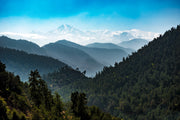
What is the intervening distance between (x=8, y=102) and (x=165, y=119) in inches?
5003

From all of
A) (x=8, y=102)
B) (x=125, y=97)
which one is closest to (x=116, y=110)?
(x=125, y=97)

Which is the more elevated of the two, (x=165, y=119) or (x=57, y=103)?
(x=57, y=103)

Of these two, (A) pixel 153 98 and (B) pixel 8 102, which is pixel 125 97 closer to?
(A) pixel 153 98

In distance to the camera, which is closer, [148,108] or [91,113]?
[91,113]

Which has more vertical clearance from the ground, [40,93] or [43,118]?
[40,93]

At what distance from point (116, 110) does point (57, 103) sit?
144616 millimetres

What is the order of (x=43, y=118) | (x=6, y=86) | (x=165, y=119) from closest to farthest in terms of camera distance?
(x=43, y=118) < (x=6, y=86) < (x=165, y=119)

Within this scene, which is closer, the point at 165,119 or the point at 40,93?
the point at 40,93

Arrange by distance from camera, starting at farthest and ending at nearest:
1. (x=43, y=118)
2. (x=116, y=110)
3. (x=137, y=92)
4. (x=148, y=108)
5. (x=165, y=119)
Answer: (x=137, y=92), (x=116, y=110), (x=148, y=108), (x=165, y=119), (x=43, y=118)

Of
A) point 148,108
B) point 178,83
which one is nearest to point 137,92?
point 148,108

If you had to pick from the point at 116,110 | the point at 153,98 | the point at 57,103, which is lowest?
the point at 116,110

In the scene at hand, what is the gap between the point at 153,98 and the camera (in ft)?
579

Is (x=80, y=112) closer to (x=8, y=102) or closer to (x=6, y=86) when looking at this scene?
(x=8, y=102)

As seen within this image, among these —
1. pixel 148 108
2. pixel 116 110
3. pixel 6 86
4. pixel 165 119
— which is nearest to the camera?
pixel 6 86
